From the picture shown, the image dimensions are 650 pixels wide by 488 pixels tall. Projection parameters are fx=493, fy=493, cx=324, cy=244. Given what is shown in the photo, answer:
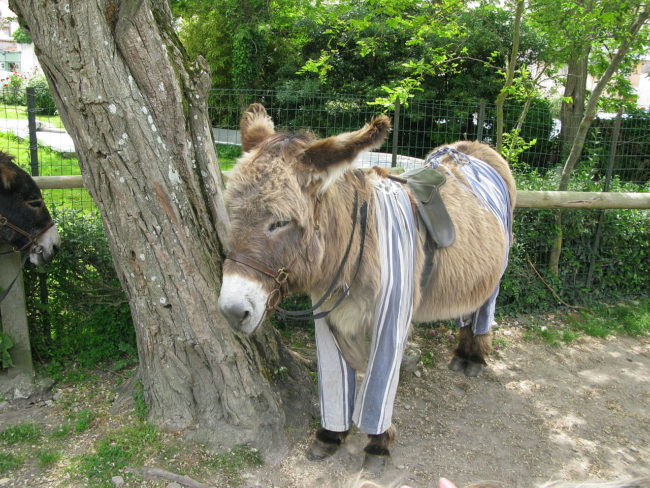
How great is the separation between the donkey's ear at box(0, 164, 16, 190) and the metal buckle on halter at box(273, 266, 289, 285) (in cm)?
Answer: 245

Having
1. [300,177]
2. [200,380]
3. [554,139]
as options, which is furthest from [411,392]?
[554,139]

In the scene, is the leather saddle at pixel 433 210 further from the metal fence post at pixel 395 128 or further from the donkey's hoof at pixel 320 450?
the metal fence post at pixel 395 128

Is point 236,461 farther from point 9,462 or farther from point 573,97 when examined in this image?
point 573,97

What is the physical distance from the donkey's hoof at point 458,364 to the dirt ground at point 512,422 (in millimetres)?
63

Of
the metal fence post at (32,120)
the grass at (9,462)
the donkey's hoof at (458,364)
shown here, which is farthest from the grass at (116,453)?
the metal fence post at (32,120)

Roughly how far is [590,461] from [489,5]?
4.60 meters

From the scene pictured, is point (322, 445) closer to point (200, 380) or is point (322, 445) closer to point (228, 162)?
point (200, 380)

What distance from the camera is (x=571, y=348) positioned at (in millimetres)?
4758

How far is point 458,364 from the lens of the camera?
4.31 metres

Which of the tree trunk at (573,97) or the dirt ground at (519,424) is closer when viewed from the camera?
the dirt ground at (519,424)

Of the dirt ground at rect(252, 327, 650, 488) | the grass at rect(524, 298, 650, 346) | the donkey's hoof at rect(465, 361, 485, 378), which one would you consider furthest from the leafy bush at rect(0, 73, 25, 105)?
the grass at rect(524, 298, 650, 346)

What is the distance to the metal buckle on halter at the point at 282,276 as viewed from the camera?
2211 mm

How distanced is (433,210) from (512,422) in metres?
1.79

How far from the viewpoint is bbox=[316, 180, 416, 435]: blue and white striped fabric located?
2.63 metres
